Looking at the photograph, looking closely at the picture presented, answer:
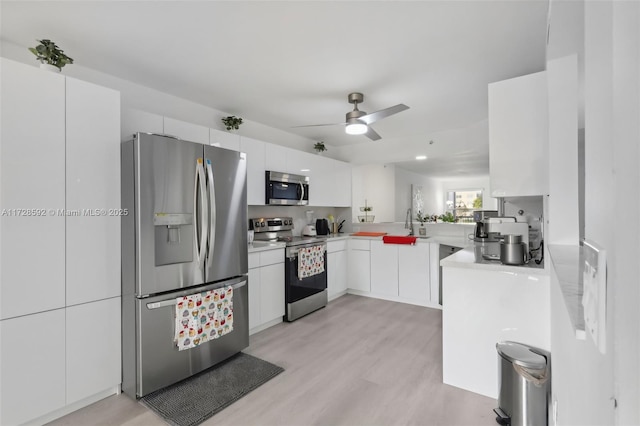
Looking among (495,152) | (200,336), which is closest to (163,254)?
(200,336)

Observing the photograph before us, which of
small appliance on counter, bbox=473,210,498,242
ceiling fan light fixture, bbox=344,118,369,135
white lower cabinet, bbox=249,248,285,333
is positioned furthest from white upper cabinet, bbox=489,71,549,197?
white lower cabinet, bbox=249,248,285,333

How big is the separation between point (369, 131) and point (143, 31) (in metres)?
2.13

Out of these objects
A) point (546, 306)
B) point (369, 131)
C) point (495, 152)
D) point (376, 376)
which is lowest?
point (376, 376)

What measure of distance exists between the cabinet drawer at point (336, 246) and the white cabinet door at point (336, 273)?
0.05m

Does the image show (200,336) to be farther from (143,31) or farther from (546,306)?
(546,306)

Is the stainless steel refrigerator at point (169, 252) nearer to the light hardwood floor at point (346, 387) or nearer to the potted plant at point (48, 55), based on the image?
the light hardwood floor at point (346, 387)

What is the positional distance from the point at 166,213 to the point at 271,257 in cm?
140

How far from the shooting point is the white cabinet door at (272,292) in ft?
10.8

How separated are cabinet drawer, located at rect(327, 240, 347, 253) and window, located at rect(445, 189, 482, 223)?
5105 mm

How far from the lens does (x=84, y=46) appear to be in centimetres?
221

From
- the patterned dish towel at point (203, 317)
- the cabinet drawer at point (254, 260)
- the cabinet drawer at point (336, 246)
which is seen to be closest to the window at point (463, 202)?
the cabinet drawer at point (336, 246)

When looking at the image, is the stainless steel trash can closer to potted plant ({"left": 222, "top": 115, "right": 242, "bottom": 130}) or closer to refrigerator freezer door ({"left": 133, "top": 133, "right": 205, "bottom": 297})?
refrigerator freezer door ({"left": 133, "top": 133, "right": 205, "bottom": 297})

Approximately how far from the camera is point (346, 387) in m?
2.24

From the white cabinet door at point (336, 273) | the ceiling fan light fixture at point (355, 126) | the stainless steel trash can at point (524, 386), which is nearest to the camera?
the stainless steel trash can at point (524, 386)
